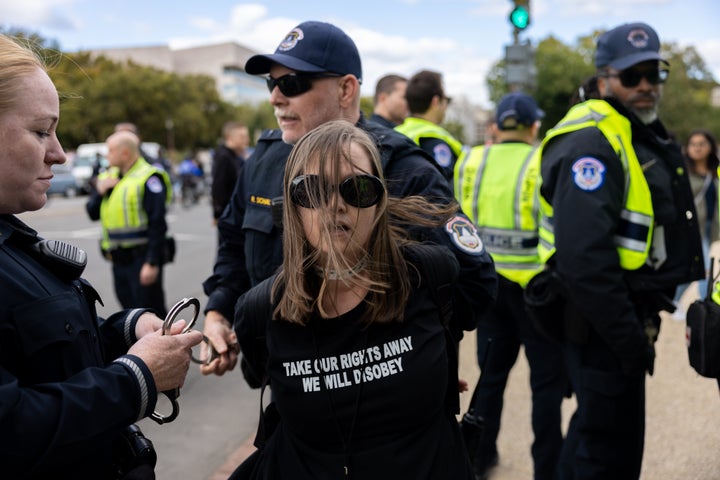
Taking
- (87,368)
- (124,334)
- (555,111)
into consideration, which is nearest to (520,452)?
(124,334)

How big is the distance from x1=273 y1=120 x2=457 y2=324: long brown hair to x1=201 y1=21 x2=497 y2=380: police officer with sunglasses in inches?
16.3

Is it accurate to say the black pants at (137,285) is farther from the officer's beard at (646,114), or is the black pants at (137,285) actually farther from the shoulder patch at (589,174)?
the officer's beard at (646,114)

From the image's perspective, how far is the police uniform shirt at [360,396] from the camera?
1.61 m

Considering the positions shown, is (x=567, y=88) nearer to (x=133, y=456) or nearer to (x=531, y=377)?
(x=531, y=377)

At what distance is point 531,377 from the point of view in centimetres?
351

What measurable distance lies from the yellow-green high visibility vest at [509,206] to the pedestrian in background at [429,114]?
38 centimetres

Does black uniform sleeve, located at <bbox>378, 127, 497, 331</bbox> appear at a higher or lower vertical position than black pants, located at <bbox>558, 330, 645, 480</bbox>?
higher

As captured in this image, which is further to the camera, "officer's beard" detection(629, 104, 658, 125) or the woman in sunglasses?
"officer's beard" detection(629, 104, 658, 125)

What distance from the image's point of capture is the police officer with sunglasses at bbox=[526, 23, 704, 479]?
253 cm

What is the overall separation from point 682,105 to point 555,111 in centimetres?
785

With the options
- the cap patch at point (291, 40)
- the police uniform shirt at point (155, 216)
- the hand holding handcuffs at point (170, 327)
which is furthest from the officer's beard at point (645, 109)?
the police uniform shirt at point (155, 216)

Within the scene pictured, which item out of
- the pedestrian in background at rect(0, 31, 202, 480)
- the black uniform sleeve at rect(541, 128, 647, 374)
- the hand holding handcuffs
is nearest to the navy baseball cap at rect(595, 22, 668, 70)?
the black uniform sleeve at rect(541, 128, 647, 374)

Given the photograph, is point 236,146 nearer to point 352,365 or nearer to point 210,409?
point 210,409

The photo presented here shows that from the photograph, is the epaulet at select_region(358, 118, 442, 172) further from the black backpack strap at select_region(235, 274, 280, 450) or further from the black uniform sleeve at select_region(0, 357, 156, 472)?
the black uniform sleeve at select_region(0, 357, 156, 472)
